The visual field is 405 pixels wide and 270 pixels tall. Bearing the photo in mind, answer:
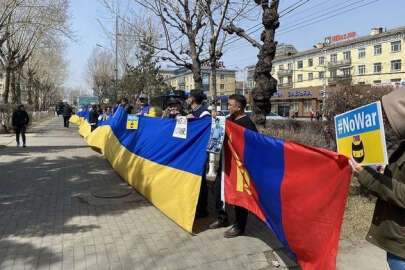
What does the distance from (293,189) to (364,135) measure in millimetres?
1368

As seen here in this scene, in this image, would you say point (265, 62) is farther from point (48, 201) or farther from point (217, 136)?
point (48, 201)

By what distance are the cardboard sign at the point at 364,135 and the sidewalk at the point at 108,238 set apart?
2.09 metres

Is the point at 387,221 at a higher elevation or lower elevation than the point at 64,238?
higher

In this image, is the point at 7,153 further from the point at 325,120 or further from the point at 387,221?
the point at 387,221

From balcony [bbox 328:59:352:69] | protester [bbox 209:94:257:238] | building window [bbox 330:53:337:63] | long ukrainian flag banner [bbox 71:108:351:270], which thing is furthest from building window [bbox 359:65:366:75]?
protester [bbox 209:94:257:238]

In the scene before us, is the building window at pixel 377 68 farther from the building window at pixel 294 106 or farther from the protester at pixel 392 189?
the protester at pixel 392 189

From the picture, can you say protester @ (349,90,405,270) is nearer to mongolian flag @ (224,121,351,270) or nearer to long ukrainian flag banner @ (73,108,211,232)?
mongolian flag @ (224,121,351,270)

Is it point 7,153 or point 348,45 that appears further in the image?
point 348,45

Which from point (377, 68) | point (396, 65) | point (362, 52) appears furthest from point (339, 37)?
point (396, 65)

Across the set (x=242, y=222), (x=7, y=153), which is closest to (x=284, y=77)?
(x=7, y=153)

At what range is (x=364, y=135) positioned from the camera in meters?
2.40

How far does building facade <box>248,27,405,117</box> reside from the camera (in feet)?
204

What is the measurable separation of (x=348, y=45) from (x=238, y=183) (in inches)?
2983

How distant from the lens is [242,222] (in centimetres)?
506
